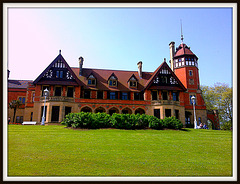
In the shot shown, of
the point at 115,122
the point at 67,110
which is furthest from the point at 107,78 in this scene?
the point at 115,122

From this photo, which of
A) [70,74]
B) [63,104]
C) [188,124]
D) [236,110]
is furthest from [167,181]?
[188,124]

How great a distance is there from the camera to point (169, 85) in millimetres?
34156

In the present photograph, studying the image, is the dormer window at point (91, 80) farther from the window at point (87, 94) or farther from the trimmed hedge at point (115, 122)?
the trimmed hedge at point (115, 122)

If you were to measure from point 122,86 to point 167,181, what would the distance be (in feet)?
98.0

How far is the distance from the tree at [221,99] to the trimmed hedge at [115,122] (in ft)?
93.6

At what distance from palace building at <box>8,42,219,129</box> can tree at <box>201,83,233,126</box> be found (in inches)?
281

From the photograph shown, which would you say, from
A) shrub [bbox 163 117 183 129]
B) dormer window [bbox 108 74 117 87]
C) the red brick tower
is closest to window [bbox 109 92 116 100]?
dormer window [bbox 108 74 117 87]

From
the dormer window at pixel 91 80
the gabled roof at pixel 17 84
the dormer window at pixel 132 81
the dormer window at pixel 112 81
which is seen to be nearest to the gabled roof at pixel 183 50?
the dormer window at pixel 132 81

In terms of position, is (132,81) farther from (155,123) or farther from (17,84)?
(17,84)

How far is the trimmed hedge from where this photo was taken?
20.1 m

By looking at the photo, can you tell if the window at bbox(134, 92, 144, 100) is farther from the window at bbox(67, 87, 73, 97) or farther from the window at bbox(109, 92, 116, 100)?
the window at bbox(67, 87, 73, 97)

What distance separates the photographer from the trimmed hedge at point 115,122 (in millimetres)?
20125

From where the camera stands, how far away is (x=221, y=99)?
45406 millimetres

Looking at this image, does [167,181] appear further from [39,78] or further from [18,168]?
[39,78]
